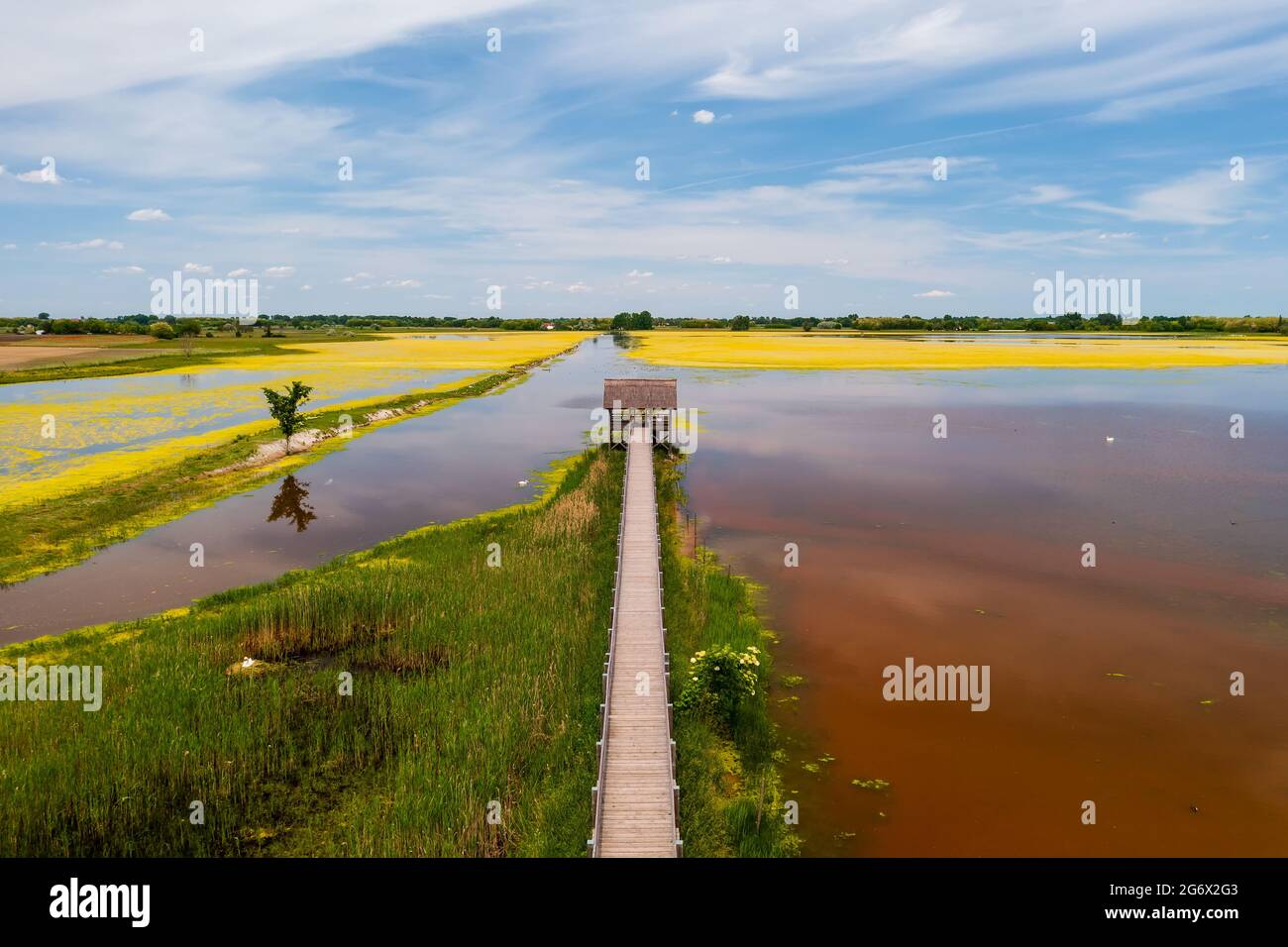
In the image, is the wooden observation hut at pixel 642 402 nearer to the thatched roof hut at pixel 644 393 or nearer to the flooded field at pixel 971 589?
the thatched roof hut at pixel 644 393

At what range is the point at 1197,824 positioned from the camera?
1264 centimetres

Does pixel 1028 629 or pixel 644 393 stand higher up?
pixel 644 393

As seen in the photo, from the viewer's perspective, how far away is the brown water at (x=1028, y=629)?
13078 mm

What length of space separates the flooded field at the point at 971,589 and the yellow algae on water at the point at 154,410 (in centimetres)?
1008

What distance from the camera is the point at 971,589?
22891 mm

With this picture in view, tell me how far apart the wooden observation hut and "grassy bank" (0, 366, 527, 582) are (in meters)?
18.7

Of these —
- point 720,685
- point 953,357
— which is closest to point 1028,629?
point 720,685

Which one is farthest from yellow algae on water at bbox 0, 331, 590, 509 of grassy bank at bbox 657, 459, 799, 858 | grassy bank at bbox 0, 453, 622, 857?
grassy bank at bbox 657, 459, 799, 858

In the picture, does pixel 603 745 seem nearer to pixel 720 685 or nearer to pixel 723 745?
pixel 723 745

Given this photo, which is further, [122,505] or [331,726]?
[122,505]

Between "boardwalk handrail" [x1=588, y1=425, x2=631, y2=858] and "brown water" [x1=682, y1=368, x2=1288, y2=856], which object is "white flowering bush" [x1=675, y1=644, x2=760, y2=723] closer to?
"brown water" [x1=682, y1=368, x2=1288, y2=856]

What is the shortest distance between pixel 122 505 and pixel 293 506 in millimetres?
6966

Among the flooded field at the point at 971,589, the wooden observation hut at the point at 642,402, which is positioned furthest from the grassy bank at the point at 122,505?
the wooden observation hut at the point at 642,402

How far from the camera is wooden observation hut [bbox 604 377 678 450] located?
43719 mm
